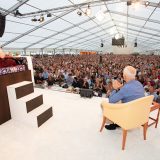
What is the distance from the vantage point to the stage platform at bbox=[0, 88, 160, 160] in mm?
1993

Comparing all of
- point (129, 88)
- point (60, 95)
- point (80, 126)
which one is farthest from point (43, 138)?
point (60, 95)

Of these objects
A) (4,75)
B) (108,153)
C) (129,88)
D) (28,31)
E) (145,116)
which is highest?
(28,31)

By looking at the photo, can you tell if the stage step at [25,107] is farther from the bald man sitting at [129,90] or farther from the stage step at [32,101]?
the bald man sitting at [129,90]

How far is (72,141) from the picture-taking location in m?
2.28

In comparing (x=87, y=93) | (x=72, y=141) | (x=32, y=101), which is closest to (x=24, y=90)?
(x=32, y=101)

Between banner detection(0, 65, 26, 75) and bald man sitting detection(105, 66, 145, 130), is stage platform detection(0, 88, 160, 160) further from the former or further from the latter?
banner detection(0, 65, 26, 75)

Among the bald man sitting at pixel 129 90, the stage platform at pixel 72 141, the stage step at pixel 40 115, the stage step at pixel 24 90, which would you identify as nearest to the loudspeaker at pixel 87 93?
the stage platform at pixel 72 141

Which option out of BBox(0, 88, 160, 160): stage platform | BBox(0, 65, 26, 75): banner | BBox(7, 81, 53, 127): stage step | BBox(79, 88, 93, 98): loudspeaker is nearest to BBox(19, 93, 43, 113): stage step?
BBox(7, 81, 53, 127): stage step

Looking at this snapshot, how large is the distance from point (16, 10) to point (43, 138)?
7.91 meters

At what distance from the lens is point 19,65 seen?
302cm

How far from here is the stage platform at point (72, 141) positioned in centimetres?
199

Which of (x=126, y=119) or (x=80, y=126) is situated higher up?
(x=126, y=119)

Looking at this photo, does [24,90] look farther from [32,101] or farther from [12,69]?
[12,69]

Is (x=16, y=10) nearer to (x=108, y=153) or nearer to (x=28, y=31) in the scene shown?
(x=28, y=31)
